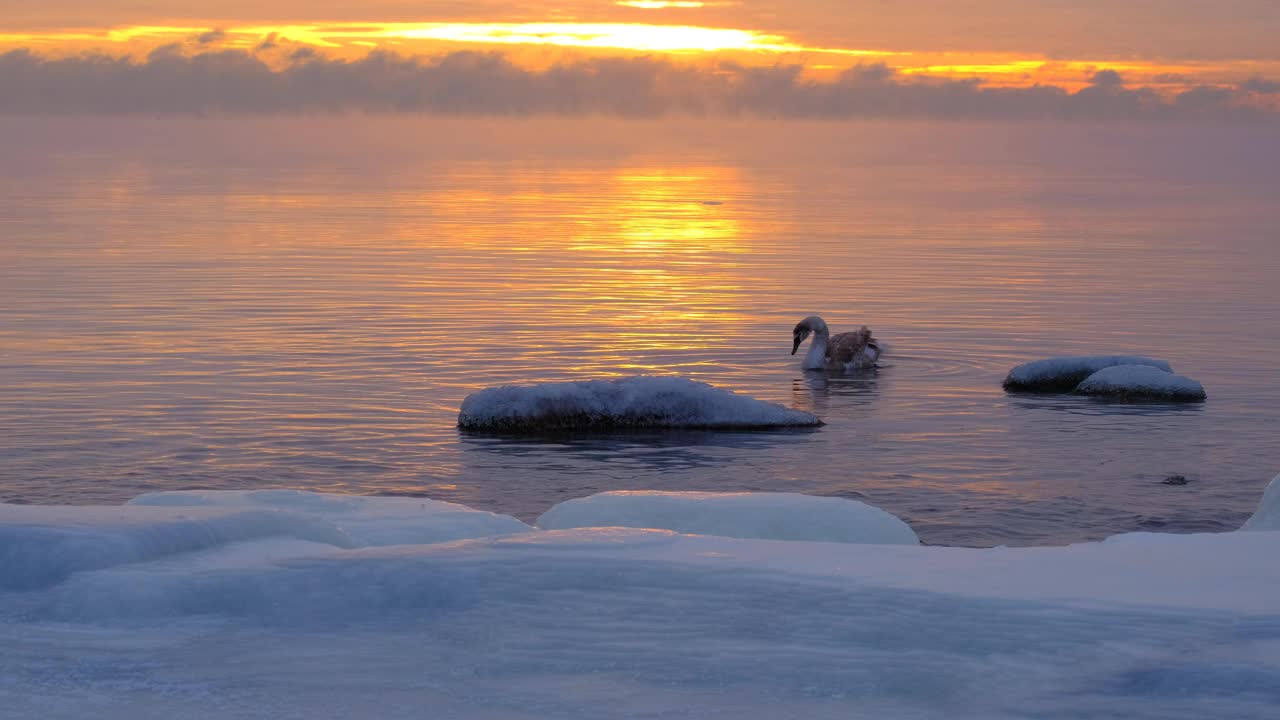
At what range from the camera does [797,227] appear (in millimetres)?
53125

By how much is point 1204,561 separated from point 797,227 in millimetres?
44993

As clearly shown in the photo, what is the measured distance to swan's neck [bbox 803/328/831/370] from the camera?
2127 centimetres

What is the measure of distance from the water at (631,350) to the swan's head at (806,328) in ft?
0.96

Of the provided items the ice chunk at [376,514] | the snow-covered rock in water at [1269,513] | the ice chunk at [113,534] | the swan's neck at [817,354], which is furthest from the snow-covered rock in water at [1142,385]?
the ice chunk at [113,534]

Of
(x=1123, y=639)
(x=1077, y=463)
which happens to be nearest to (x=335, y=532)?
(x=1123, y=639)

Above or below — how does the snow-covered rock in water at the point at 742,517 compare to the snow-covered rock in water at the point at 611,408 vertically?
below

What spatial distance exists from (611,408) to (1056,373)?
6.15 m

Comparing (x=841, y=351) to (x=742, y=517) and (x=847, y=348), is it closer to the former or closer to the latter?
(x=847, y=348)

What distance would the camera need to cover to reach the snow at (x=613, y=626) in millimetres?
6391

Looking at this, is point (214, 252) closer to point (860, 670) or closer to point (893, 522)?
point (893, 522)

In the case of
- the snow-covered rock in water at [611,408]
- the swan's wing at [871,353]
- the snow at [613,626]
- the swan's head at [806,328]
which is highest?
the swan's head at [806,328]

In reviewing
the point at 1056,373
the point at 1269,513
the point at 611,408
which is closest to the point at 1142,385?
the point at 1056,373

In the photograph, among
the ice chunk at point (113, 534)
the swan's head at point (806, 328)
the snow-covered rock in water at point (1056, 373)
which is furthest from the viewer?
the swan's head at point (806, 328)

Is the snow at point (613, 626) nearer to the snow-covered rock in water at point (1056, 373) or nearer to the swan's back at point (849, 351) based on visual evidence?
the snow-covered rock in water at point (1056, 373)
